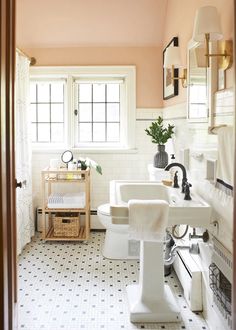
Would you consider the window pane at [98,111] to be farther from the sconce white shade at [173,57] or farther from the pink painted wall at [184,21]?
the sconce white shade at [173,57]

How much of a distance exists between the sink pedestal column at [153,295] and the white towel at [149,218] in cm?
41

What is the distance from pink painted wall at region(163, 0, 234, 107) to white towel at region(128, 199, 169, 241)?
0.79m

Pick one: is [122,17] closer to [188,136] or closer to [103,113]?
[103,113]

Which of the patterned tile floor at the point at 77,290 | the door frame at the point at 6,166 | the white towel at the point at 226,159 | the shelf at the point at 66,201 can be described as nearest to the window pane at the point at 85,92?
the shelf at the point at 66,201

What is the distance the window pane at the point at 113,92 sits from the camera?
451 cm

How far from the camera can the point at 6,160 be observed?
55.6 inches

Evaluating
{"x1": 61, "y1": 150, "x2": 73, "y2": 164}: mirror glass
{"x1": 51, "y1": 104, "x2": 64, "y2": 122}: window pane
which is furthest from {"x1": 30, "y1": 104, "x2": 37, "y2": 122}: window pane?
{"x1": 61, "y1": 150, "x2": 73, "y2": 164}: mirror glass

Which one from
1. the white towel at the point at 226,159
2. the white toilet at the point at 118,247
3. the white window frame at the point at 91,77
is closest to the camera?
the white towel at the point at 226,159

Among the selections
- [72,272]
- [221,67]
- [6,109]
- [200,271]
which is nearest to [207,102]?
[221,67]

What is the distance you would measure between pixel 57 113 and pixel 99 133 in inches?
21.9

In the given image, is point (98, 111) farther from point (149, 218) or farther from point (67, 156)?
point (149, 218)

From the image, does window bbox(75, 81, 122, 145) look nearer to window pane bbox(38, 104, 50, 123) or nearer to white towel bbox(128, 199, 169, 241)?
window pane bbox(38, 104, 50, 123)

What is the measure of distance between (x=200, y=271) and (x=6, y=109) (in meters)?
1.78

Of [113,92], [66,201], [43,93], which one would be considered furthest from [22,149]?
[113,92]
